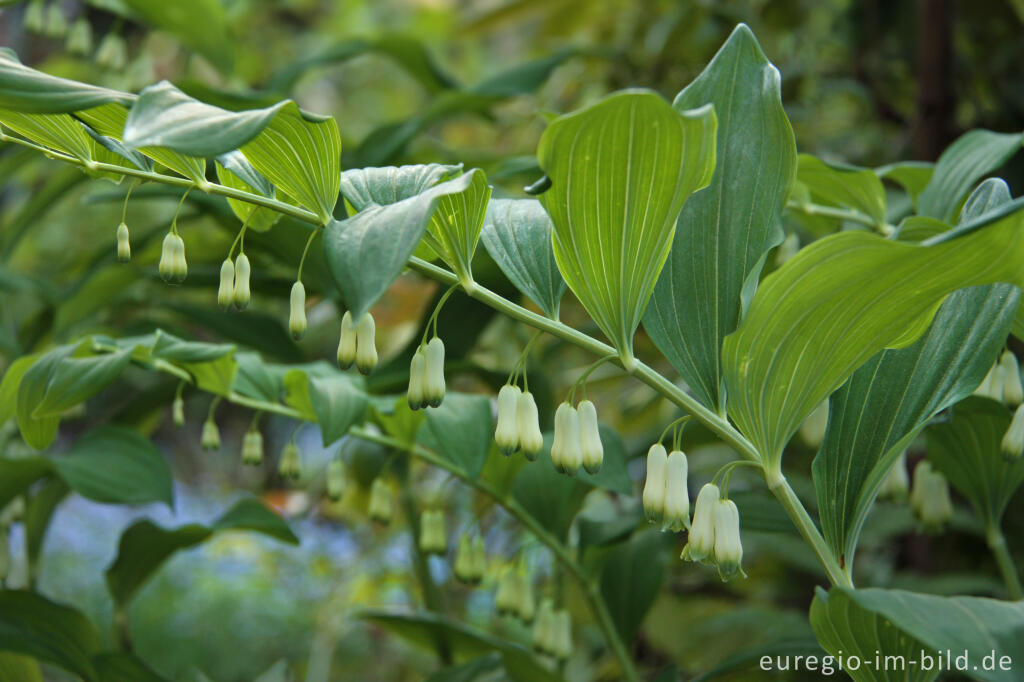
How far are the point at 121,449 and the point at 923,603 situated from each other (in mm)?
1019

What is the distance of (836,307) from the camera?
646mm

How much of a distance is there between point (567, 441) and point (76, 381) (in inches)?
21.7

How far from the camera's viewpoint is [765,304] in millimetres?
663

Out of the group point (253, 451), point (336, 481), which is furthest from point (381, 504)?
point (253, 451)

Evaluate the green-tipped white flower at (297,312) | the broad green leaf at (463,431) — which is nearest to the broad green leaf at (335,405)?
the broad green leaf at (463,431)

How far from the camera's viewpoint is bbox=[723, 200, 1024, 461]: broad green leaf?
1.91 feet

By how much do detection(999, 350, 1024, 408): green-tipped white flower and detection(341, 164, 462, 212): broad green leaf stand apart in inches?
23.7

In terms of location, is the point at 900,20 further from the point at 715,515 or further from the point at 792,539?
the point at 715,515

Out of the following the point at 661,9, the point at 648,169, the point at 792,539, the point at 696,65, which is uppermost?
the point at 661,9

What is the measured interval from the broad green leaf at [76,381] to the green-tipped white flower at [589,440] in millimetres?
514

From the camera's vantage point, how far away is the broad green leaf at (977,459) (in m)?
0.96

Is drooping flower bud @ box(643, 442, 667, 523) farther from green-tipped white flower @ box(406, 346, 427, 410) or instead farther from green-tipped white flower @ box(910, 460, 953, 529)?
green-tipped white flower @ box(910, 460, 953, 529)

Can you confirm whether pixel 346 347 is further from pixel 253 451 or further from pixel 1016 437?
pixel 1016 437

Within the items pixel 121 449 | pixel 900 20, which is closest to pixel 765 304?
pixel 121 449
